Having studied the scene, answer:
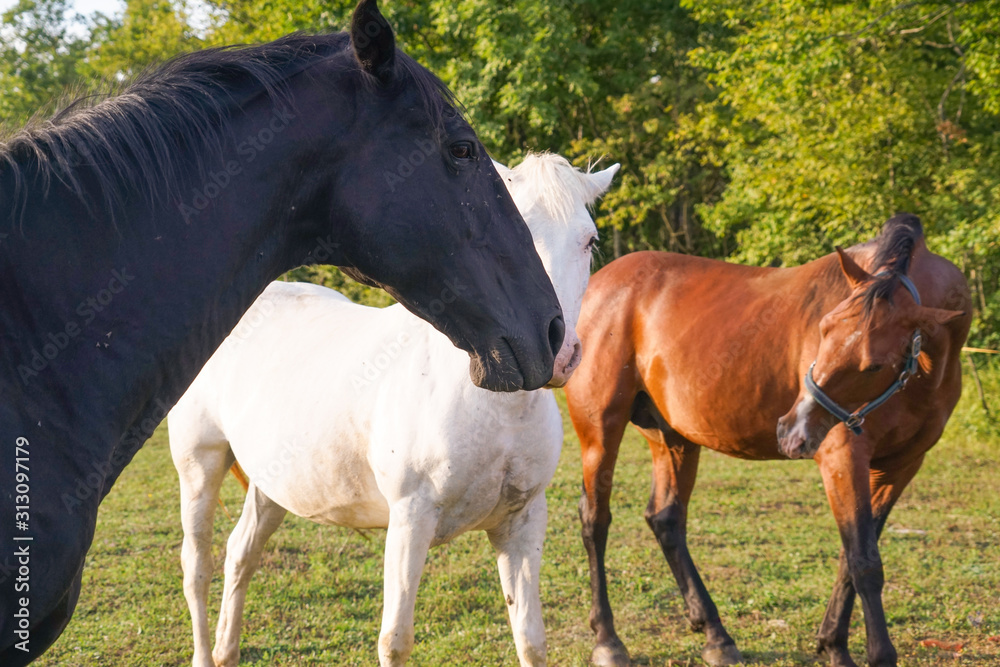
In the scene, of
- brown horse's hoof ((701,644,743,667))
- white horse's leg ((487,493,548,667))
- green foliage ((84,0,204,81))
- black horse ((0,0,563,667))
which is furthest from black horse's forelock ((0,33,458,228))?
green foliage ((84,0,204,81))

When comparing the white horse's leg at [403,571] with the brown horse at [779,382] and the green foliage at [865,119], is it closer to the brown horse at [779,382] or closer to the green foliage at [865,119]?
the brown horse at [779,382]

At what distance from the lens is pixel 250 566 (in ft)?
11.3

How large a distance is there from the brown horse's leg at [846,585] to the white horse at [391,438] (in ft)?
6.40

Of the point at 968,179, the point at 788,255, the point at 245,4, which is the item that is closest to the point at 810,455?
the point at 968,179

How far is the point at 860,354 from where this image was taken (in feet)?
11.3

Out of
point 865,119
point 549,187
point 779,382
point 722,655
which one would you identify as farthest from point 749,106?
point 549,187

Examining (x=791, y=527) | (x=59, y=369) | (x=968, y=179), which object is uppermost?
(x=59, y=369)

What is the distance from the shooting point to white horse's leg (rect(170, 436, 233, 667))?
345cm

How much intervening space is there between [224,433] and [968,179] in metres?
10.4

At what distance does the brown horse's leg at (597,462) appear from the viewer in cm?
428

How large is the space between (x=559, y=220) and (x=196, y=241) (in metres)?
1.46

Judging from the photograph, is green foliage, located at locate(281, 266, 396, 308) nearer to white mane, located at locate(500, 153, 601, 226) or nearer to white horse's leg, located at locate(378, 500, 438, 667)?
white mane, located at locate(500, 153, 601, 226)

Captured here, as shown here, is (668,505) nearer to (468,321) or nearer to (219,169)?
(468,321)

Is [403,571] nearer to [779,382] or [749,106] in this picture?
[779,382]
